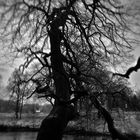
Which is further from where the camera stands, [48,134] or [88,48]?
[88,48]

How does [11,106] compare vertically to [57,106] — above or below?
above

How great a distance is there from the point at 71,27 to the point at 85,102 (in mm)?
2660

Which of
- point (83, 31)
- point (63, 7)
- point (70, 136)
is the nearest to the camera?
point (63, 7)

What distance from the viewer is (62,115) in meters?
6.43

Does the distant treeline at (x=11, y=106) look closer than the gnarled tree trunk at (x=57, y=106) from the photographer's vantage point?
No

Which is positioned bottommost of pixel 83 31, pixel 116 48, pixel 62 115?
pixel 62 115

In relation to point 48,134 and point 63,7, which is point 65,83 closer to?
point 48,134

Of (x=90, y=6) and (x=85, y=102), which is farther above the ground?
(x=90, y=6)

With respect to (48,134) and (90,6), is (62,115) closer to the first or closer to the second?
(48,134)

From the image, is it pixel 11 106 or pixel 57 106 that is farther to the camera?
pixel 11 106

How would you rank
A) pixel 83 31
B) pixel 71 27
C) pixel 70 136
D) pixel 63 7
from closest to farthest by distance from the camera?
pixel 63 7
pixel 83 31
pixel 71 27
pixel 70 136

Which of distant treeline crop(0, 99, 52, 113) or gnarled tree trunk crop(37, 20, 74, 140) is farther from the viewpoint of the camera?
distant treeline crop(0, 99, 52, 113)

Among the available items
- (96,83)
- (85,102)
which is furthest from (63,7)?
(85,102)

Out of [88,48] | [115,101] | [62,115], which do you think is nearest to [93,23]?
[88,48]
